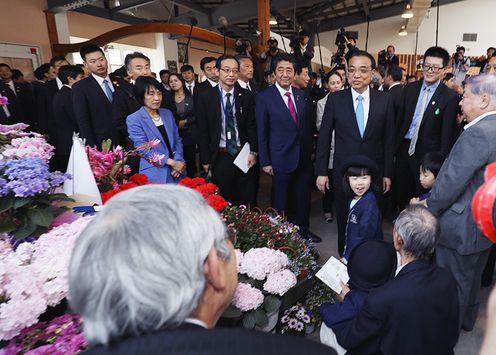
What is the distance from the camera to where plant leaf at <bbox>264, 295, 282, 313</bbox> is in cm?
107

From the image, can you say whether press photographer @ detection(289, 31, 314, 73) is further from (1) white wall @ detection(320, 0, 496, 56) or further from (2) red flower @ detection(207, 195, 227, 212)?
(1) white wall @ detection(320, 0, 496, 56)

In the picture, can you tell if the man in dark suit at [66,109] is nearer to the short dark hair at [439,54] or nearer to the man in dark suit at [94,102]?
the man in dark suit at [94,102]

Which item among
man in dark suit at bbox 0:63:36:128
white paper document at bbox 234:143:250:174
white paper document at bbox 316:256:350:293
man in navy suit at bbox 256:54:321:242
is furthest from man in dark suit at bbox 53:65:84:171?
white paper document at bbox 316:256:350:293

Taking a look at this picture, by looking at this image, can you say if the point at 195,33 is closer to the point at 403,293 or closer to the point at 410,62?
the point at 403,293

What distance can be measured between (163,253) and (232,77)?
2.14 metres

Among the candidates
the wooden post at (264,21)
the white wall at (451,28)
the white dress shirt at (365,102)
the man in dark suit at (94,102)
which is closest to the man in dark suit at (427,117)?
the white dress shirt at (365,102)

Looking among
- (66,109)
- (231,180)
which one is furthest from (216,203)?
(66,109)

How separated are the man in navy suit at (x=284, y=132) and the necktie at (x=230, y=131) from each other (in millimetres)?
213

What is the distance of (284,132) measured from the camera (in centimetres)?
242

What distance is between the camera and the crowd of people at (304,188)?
49 cm

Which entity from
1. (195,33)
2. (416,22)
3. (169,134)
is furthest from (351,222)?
(416,22)

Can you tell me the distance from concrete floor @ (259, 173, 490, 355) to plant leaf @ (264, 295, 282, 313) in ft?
2.49

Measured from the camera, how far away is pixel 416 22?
436 inches

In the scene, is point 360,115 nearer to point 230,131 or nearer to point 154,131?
point 230,131
